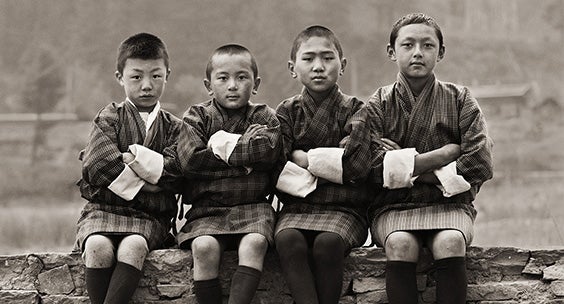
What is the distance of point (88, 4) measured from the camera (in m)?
17.0

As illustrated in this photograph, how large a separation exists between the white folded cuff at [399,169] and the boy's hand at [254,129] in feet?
1.86

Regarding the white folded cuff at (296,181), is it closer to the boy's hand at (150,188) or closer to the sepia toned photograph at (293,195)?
the sepia toned photograph at (293,195)

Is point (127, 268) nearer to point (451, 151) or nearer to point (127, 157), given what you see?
point (127, 157)

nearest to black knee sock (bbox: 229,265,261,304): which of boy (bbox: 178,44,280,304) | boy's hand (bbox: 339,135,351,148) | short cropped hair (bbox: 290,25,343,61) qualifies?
boy (bbox: 178,44,280,304)

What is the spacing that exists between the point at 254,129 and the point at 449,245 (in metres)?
0.99

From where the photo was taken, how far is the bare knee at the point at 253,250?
3.59 meters

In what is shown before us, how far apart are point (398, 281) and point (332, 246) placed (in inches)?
12.1

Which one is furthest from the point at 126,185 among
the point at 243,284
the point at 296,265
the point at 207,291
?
the point at 296,265

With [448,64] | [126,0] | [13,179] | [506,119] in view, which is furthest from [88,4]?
[506,119]

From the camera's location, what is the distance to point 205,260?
3615mm

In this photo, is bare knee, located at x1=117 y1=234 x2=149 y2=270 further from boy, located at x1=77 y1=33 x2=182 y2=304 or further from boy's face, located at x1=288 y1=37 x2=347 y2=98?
boy's face, located at x1=288 y1=37 x2=347 y2=98

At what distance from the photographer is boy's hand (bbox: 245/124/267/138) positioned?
12.3ft

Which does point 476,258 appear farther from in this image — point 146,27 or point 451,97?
point 146,27

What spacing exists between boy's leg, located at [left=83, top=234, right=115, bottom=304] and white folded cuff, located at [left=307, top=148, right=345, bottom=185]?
37.6 inches
